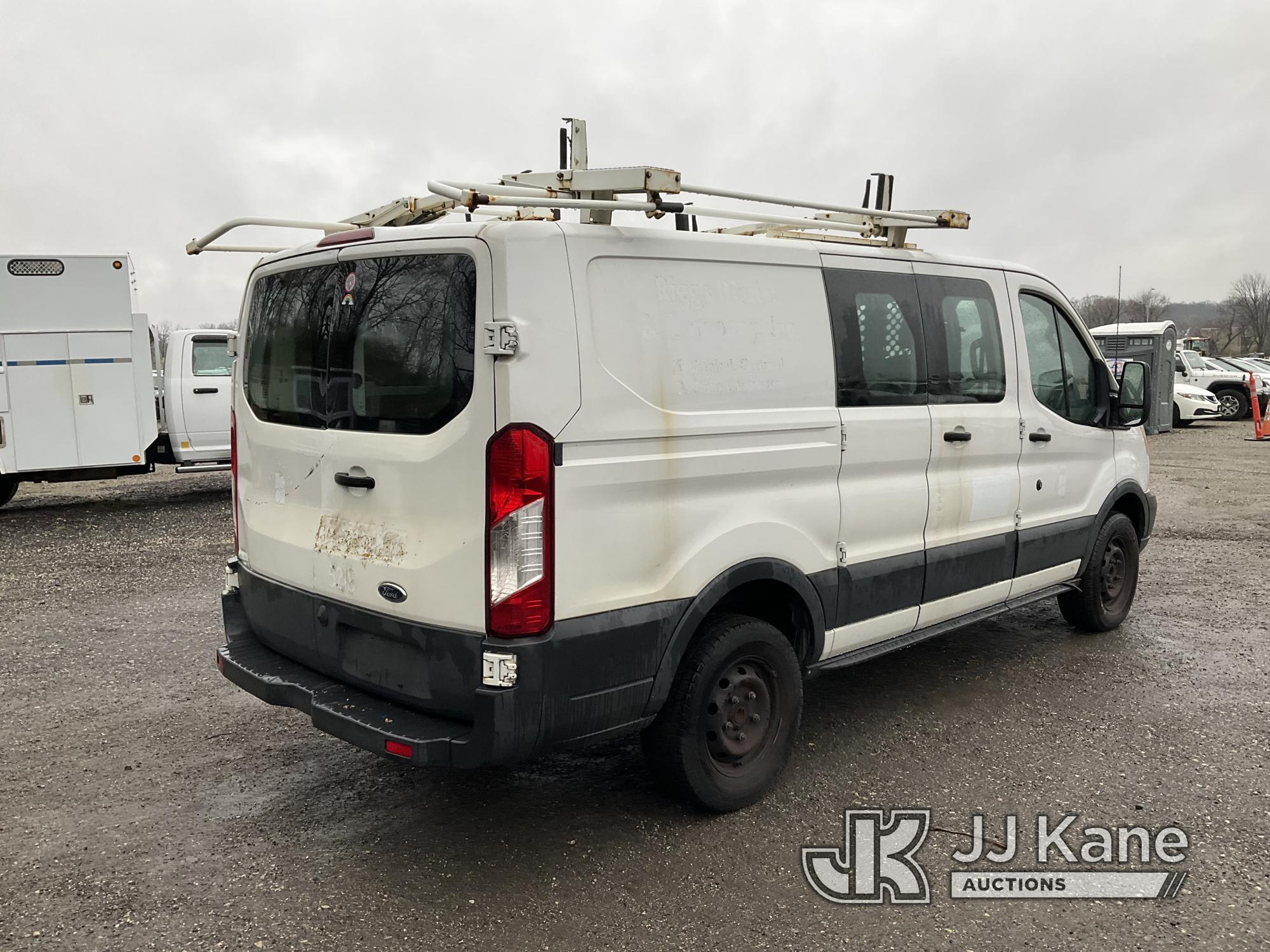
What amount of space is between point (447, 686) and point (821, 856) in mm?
1510

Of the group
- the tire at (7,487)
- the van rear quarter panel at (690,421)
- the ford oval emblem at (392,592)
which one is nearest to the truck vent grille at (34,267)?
the tire at (7,487)

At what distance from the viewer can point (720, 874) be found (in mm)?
3467

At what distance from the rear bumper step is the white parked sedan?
927 inches

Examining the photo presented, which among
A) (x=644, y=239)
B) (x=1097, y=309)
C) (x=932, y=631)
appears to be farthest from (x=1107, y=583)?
(x=1097, y=309)

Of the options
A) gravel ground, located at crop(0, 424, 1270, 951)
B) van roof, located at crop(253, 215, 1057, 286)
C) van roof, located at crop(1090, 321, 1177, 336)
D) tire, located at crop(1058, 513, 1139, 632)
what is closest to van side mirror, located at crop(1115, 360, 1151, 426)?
tire, located at crop(1058, 513, 1139, 632)

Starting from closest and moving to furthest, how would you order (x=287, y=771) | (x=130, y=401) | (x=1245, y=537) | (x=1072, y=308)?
(x=287, y=771) → (x=1072, y=308) → (x=1245, y=537) → (x=130, y=401)

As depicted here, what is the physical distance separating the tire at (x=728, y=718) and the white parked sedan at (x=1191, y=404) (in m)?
22.4

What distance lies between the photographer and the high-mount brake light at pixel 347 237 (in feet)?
11.7

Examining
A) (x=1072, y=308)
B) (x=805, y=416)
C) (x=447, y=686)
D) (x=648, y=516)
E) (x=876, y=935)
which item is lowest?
(x=876, y=935)

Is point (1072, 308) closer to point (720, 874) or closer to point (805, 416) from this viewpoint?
point (805, 416)

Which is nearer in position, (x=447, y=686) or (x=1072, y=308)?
(x=447, y=686)

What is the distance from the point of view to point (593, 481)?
3268mm

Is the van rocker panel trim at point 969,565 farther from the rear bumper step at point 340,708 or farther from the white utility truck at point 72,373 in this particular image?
the white utility truck at point 72,373

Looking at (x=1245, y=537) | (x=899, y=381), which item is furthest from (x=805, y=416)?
(x=1245, y=537)
